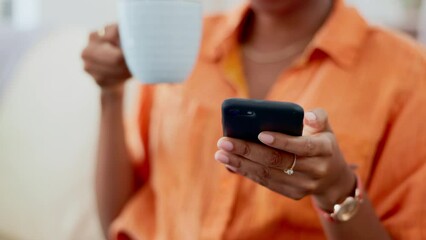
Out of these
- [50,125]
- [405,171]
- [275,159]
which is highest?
[275,159]

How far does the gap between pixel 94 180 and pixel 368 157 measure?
40cm

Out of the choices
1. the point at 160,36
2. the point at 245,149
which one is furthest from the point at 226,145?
the point at 160,36

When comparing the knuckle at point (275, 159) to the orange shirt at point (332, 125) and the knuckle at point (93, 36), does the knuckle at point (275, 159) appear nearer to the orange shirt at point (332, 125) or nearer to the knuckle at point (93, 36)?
the orange shirt at point (332, 125)

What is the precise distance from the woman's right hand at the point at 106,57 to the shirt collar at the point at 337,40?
0.53ft

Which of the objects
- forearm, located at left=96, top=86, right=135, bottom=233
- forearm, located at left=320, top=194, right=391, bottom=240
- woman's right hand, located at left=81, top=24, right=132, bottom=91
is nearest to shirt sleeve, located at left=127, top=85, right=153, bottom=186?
forearm, located at left=96, top=86, right=135, bottom=233

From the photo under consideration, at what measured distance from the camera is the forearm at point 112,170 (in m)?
0.83

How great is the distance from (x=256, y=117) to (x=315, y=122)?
0.28 ft

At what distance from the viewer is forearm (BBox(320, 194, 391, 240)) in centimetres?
64

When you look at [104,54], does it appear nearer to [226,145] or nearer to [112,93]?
[112,93]

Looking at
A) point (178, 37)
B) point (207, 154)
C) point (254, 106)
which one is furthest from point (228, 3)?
point (254, 106)

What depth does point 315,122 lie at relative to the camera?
564 mm

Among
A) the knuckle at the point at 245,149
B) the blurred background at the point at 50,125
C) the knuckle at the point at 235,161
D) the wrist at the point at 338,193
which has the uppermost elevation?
the knuckle at the point at 245,149

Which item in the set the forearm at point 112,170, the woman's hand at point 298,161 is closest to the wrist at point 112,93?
the forearm at point 112,170

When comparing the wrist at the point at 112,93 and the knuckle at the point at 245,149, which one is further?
the wrist at the point at 112,93
